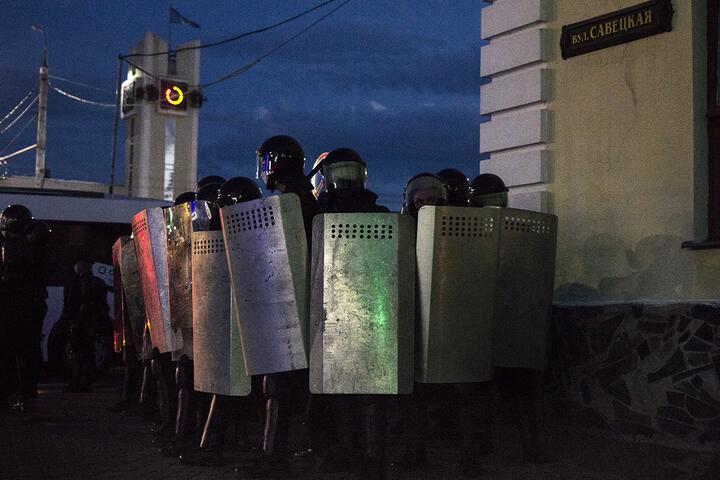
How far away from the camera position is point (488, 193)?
8445mm

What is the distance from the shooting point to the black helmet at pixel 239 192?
23.6ft

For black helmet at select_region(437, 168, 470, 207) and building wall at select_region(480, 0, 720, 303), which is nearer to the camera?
black helmet at select_region(437, 168, 470, 207)

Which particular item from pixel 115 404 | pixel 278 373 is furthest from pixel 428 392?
pixel 115 404

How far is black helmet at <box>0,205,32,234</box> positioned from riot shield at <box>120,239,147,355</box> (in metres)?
2.40

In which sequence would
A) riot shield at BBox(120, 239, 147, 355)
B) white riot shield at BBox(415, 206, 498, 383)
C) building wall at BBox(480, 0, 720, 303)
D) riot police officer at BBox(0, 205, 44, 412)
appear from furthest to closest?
riot police officer at BBox(0, 205, 44, 412), riot shield at BBox(120, 239, 147, 355), building wall at BBox(480, 0, 720, 303), white riot shield at BBox(415, 206, 498, 383)

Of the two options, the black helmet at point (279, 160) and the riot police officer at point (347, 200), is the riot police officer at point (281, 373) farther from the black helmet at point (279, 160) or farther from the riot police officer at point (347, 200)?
the riot police officer at point (347, 200)

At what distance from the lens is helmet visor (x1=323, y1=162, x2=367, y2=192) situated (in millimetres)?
7113

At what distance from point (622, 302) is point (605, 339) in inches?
12.9

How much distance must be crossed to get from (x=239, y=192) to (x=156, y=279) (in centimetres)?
130

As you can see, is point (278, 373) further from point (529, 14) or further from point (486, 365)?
point (529, 14)

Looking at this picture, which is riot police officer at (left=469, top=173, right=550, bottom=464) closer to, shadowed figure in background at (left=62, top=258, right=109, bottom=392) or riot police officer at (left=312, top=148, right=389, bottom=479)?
riot police officer at (left=312, top=148, right=389, bottom=479)

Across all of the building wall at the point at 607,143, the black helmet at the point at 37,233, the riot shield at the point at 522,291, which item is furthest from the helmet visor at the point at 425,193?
the black helmet at the point at 37,233

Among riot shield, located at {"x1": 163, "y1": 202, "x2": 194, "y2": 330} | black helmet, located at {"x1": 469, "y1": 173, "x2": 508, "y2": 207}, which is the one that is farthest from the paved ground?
black helmet, located at {"x1": 469, "y1": 173, "x2": 508, "y2": 207}

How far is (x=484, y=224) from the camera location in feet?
22.4
